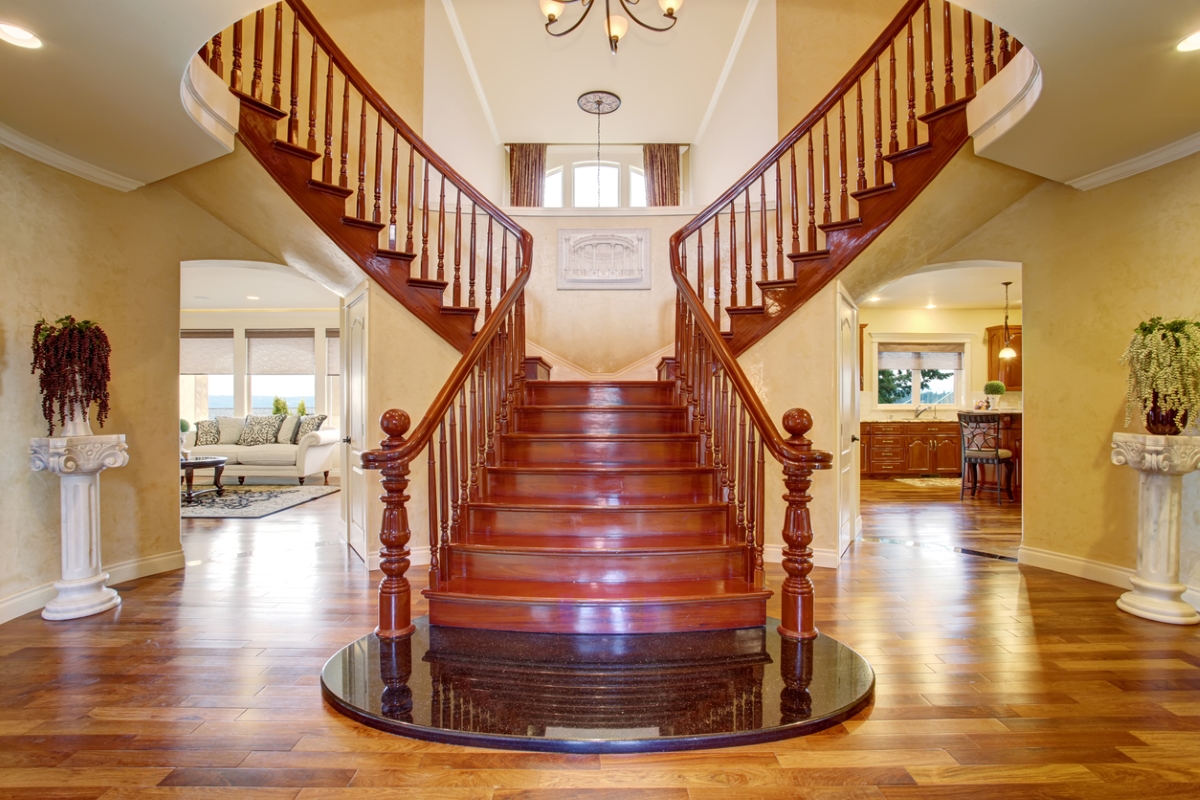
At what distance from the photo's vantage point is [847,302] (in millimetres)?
4137

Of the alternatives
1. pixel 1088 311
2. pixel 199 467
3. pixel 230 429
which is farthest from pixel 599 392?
pixel 230 429

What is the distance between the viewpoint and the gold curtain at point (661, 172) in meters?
7.98

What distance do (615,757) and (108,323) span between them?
3.74 m

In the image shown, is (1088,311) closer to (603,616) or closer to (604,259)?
(604,259)

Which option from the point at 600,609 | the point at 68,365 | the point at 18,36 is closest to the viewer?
the point at 18,36

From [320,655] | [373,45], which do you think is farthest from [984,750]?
[373,45]

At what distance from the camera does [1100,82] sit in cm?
246

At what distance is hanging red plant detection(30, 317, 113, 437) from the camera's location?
283 cm

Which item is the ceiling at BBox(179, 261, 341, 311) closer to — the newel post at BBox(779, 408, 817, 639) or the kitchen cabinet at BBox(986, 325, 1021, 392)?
the newel post at BBox(779, 408, 817, 639)

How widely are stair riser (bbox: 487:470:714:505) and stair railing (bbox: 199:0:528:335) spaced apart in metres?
1.16

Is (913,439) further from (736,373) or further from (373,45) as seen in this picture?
(373,45)

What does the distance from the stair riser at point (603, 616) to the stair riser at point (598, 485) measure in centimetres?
74

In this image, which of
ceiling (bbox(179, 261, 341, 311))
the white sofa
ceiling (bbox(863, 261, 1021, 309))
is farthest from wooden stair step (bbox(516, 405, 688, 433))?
the white sofa

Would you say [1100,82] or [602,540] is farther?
[602,540]
